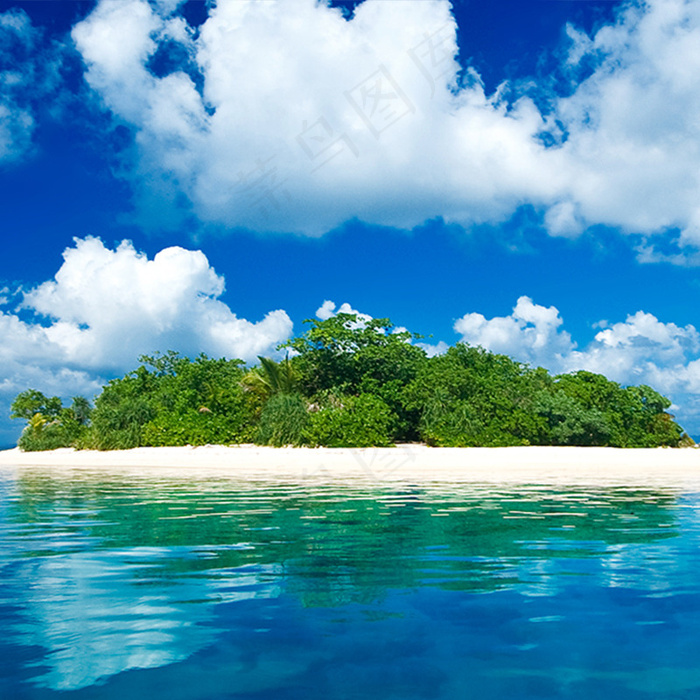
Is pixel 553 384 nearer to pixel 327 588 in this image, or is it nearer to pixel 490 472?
pixel 490 472

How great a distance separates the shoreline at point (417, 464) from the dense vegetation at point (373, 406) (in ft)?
3.57

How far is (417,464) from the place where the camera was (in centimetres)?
2180

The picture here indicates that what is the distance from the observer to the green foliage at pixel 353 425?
25562mm

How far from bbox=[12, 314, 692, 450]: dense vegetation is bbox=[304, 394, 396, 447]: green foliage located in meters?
0.04

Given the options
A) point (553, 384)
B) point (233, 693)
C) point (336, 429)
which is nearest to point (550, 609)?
point (233, 693)

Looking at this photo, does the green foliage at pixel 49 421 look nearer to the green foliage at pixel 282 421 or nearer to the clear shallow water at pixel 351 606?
the green foliage at pixel 282 421

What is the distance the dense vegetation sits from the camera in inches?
1042

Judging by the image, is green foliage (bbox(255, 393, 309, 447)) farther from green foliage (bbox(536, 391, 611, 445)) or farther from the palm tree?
green foliage (bbox(536, 391, 611, 445))

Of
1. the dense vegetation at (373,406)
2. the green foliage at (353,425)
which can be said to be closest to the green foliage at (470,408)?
the dense vegetation at (373,406)

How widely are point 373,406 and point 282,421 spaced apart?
3945 mm

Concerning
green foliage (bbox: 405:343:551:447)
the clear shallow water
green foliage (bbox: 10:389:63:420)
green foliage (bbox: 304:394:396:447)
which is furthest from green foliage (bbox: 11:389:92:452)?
the clear shallow water

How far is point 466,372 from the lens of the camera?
29578 millimetres

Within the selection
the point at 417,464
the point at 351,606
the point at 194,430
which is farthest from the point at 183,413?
the point at 351,606

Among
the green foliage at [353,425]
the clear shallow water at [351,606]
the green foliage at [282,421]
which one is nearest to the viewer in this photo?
the clear shallow water at [351,606]
